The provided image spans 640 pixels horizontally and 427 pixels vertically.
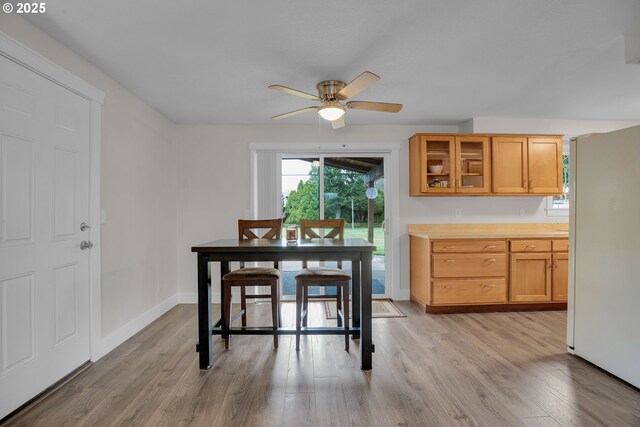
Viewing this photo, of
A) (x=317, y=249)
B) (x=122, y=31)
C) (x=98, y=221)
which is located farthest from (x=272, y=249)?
(x=122, y=31)

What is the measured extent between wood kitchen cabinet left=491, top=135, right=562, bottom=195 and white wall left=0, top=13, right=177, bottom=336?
393 cm

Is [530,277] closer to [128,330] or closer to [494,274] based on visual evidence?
[494,274]

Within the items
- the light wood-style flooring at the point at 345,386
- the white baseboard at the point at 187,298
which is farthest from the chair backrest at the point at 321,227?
the white baseboard at the point at 187,298

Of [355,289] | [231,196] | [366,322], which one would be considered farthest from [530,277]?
[231,196]

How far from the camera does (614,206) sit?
7.39 ft

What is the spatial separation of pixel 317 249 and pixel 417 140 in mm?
2408

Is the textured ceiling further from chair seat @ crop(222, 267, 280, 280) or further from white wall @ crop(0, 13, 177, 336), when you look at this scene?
chair seat @ crop(222, 267, 280, 280)

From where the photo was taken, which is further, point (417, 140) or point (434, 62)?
point (417, 140)

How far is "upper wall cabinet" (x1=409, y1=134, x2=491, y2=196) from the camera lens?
392 cm

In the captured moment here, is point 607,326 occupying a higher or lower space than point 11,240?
lower

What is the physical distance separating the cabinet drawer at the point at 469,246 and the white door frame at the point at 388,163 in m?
0.72

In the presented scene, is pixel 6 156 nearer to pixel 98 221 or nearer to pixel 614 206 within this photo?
pixel 98 221

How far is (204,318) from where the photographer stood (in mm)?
2379

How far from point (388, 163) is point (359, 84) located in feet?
7.14
